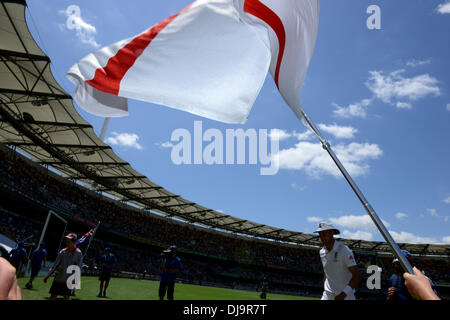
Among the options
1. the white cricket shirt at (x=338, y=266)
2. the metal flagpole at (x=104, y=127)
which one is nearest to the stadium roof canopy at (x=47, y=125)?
the metal flagpole at (x=104, y=127)

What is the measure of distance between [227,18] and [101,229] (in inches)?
1291

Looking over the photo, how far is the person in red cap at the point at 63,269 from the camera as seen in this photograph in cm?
584

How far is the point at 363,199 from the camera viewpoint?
221 centimetres

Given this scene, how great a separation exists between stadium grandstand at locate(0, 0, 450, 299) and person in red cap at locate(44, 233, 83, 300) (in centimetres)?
690

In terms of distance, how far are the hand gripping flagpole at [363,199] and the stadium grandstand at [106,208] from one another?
4279mm

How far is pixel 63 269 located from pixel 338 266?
519 centimetres

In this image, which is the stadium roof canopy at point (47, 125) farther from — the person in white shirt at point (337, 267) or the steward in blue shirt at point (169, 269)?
the person in white shirt at point (337, 267)

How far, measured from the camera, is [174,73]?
364cm

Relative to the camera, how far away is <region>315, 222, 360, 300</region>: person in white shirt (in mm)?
3854

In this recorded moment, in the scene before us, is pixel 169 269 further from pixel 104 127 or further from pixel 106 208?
pixel 106 208

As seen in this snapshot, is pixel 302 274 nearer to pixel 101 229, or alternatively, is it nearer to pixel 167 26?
pixel 101 229
